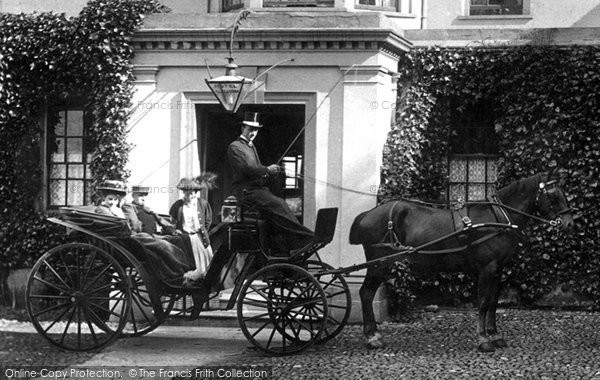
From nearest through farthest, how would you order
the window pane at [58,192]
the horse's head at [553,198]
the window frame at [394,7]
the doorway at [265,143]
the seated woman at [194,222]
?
the horse's head at [553,198]
the seated woman at [194,222]
the doorway at [265,143]
the window frame at [394,7]
the window pane at [58,192]

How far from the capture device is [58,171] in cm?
1472

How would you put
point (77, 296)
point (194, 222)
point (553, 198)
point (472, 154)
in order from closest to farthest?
point (77, 296) → point (553, 198) → point (194, 222) → point (472, 154)

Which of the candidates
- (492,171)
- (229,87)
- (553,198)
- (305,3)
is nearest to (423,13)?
(305,3)

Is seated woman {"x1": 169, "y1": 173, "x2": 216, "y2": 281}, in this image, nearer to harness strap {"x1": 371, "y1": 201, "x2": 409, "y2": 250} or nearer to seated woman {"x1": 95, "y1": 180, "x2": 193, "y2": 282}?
seated woman {"x1": 95, "y1": 180, "x2": 193, "y2": 282}

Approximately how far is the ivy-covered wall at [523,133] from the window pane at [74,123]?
197 inches

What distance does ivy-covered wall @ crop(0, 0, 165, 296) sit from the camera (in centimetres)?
1345

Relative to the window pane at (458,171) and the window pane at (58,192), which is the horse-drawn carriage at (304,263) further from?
the window pane at (58,192)

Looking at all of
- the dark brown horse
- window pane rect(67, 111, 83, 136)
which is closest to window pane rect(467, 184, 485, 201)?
the dark brown horse

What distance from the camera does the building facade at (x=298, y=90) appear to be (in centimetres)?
1294

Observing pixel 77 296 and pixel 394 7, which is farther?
pixel 394 7

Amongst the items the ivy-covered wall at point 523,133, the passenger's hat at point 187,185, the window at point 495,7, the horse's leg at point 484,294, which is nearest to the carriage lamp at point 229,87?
the passenger's hat at point 187,185

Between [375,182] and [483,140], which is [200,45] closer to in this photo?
[375,182]

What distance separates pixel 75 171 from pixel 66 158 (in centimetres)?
28

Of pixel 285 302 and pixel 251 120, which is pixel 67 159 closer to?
pixel 251 120
